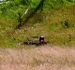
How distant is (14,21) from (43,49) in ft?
44.4

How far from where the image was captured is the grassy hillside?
104 feet

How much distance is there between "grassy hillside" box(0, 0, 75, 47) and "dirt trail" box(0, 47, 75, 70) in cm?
658

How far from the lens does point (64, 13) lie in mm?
38562

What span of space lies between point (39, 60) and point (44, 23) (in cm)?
1572

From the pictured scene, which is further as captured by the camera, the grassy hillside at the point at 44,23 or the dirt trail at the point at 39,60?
the grassy hillside at the point at 44,23

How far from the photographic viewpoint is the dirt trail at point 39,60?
1836 centimetres

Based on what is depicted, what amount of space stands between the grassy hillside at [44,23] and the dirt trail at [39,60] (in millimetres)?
6584

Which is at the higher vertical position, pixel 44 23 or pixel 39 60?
pixel 39 60

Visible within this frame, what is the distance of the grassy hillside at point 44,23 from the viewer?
31.8 metres

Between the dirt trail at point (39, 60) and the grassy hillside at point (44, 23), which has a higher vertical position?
the dirt trail at point (39, 60)

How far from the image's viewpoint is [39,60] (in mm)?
20906

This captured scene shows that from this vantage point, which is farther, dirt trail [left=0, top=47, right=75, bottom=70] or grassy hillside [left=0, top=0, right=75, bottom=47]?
grassy hillside [left=0, top=0, right=75, bottom=47]

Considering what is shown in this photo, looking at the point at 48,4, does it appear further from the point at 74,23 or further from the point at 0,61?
the point at 0,61

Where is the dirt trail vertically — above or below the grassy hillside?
above
